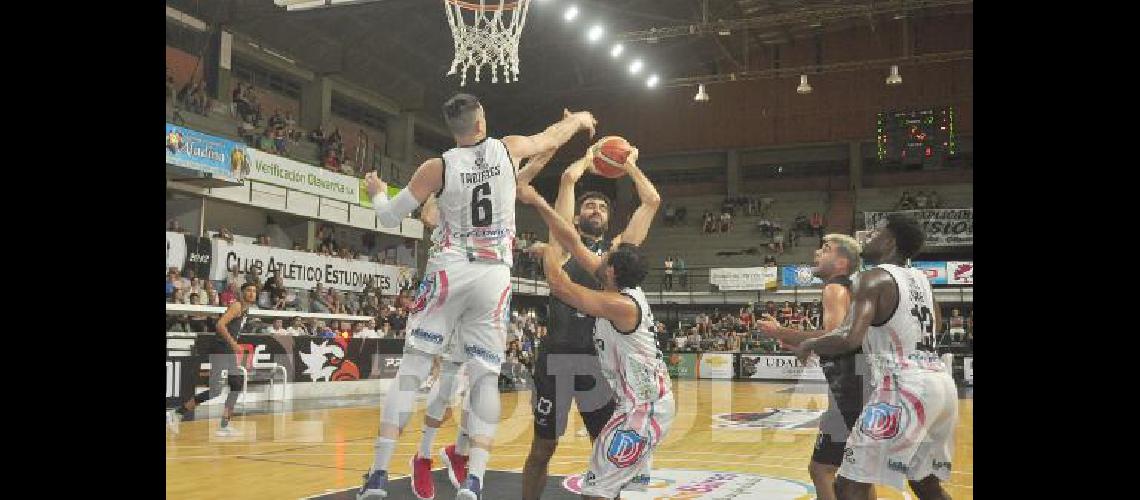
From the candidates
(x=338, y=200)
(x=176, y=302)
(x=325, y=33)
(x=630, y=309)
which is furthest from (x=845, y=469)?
(x=325, y=33)

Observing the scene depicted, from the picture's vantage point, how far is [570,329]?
5730 millimetres

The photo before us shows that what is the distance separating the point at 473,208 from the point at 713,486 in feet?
10.8

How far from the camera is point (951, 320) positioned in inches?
1013

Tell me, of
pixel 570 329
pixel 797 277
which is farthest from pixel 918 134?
pixel 570 329

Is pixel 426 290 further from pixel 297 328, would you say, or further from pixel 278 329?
pixel 297 328

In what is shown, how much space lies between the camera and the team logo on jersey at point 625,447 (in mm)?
4703

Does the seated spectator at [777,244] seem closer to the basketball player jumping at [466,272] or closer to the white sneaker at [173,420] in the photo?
the white sneaker at [173,420]

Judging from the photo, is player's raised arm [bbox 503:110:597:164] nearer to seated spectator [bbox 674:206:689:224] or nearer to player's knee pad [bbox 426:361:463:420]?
player's knee pad [bbox 426:361:463:420]

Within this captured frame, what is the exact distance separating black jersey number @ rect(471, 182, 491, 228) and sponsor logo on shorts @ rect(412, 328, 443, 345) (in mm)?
642

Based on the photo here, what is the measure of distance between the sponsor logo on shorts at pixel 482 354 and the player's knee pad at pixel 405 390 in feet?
0.86

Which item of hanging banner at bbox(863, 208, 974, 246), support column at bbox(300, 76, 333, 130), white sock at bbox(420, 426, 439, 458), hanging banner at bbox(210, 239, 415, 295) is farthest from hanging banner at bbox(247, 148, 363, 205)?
white sock at bbox(420, 426, 439, 458)

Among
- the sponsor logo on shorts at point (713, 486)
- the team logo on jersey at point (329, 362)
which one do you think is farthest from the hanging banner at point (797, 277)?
the sponsor logo on shorts at point (713, 486)

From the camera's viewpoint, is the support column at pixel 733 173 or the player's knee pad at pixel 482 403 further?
the support column at pixel 733 173

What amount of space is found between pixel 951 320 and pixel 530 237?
1315cm
